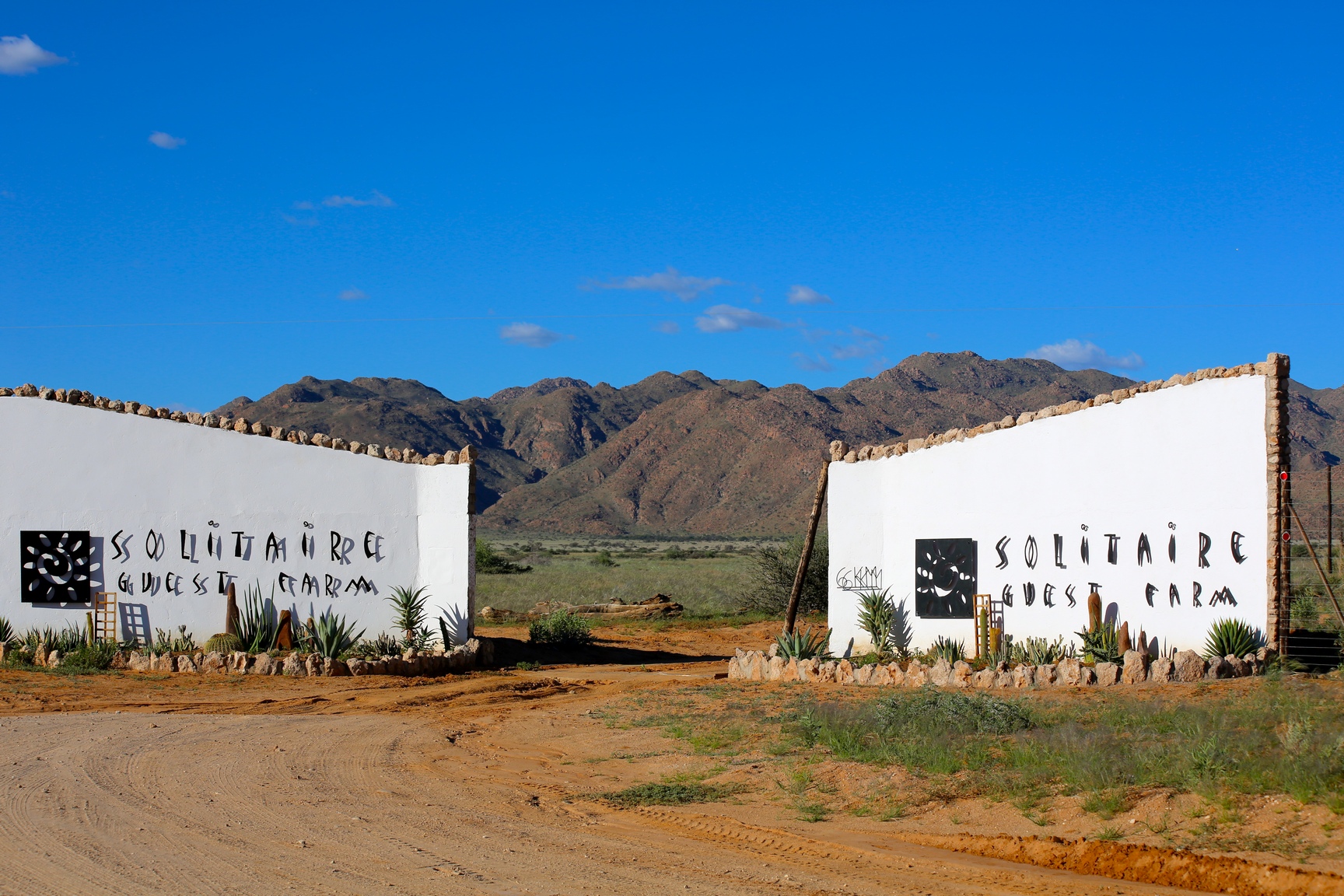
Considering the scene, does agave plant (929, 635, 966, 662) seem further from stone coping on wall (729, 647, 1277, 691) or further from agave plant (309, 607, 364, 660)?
agave plant (309, 607, 364, 660)

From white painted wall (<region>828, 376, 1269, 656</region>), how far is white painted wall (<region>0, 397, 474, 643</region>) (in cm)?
653

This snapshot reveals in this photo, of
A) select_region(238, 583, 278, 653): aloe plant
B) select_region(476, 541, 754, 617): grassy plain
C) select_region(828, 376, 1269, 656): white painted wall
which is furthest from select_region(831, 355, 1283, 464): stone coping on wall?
select_region(476, 541, 754, 617): grassy plain

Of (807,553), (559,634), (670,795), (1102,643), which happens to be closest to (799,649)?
(807,553)

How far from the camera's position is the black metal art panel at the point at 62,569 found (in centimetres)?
1770

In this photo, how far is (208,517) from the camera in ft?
58.1

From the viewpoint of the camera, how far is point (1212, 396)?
13.6m

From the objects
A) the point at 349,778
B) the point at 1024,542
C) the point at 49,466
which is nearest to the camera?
the point at 349,778

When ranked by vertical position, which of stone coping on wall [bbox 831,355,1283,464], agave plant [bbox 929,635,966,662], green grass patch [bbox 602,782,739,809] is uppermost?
stone coping on wall [bbox 831,355,1283,464]

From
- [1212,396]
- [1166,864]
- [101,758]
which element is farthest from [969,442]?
[101,758]

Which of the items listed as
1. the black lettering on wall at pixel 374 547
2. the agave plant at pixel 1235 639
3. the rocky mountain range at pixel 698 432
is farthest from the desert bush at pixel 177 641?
the rocky mountain range at pixel 698 432

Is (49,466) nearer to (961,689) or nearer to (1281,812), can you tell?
(961,689)

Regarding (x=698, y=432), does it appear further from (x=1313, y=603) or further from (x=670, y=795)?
(x=670, y=795)

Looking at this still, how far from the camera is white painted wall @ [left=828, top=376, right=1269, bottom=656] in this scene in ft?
43.9

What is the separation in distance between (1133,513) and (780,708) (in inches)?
218
